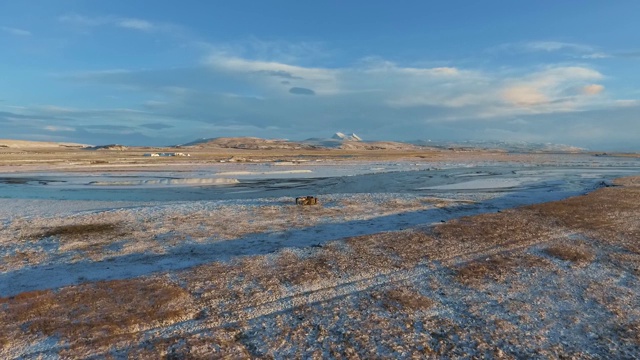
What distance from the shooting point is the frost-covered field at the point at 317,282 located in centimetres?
570

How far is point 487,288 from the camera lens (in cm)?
760

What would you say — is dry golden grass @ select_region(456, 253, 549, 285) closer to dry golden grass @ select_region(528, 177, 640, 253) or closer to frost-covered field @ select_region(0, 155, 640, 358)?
frost-covered field @ select_region(0, 155, 640, 358)

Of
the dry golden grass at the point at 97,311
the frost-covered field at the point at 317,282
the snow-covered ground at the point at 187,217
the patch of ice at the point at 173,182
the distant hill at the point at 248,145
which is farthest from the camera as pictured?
the distant hill at the point at 248,145

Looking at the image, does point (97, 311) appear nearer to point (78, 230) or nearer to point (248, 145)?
point (78, 230)

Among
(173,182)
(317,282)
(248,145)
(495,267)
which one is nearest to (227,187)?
(173,182)

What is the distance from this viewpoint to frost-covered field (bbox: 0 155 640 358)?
224 inches

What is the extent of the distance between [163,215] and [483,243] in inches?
377

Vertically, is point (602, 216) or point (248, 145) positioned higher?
point (248, 145)

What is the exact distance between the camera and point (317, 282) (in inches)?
310

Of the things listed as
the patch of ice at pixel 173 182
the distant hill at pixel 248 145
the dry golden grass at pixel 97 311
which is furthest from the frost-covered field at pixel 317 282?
the distant hill at pixel 248 145

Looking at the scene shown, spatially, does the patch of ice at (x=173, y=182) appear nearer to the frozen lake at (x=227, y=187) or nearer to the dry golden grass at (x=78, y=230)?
the frozen lake at (x=227, y=187)

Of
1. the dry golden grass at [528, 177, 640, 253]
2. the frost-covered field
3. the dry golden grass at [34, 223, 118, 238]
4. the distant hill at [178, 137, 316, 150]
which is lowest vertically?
the frost-covered field

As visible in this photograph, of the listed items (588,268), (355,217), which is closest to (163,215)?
(355,217)

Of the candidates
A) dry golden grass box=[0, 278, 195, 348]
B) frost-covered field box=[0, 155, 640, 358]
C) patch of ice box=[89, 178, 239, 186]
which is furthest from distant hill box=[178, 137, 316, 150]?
dry golden grass box=[0, 278, 195, 348]
